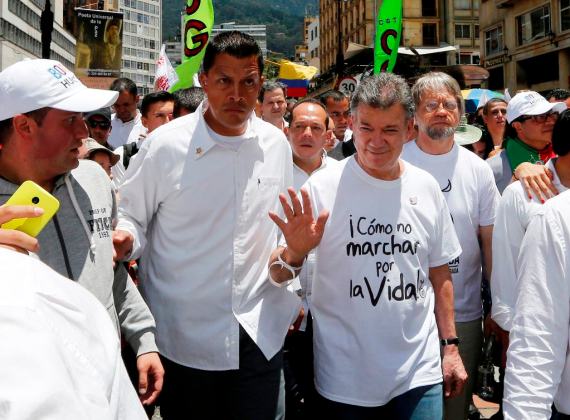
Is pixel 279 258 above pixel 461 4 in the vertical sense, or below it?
below

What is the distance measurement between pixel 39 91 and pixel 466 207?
2.41 meters

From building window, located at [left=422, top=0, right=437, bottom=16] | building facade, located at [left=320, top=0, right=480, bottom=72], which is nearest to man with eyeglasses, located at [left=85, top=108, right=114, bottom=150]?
building facade, located at [left=320, top=0, right=480, bottom=72]

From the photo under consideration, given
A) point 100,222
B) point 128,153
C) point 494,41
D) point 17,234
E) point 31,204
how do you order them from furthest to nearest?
point 494,41 < point 128,153 < point 100,222 < point 31,204 < point 17,234

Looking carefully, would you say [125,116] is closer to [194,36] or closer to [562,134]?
[194,36]

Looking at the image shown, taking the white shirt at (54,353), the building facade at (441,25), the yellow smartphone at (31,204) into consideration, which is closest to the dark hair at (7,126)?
the yellow smartphone at (31,204)

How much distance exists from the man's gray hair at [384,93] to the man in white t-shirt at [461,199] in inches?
32.8

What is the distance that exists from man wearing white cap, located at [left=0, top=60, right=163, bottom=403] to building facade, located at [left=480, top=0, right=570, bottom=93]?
3010 cm

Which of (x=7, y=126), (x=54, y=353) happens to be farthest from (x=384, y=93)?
(x=54, y=353)

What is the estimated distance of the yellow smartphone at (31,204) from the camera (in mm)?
1647

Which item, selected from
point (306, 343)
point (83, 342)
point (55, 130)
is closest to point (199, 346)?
point (306, 343)

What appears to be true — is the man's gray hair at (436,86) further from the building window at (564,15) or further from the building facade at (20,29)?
the building facade at (20,29)

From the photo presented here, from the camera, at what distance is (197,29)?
8312 mm

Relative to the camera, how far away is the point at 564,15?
3011cm

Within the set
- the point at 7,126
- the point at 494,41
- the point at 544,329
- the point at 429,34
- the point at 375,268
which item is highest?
the point at 429,34
